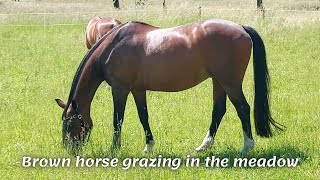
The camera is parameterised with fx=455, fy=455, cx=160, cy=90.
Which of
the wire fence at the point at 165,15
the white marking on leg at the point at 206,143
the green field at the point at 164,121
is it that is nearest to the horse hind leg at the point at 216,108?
the white marking on leg at the point at 206,143

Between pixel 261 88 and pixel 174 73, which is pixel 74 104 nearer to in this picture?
pixel 174 73

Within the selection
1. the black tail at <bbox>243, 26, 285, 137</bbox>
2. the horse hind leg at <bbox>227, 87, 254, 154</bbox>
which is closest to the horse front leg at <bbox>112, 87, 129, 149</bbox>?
the horse hind leg at <bbox>227, 87, 254, 154</bbox>

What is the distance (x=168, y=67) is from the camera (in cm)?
564

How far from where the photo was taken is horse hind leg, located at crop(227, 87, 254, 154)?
218 inches

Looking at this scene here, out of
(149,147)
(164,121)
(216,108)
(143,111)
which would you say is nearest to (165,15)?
(164,121)

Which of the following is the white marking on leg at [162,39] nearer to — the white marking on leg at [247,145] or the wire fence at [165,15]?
the white marking on leg at [247,145]

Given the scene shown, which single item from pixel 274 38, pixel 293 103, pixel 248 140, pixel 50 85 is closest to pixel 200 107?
pixel 293 103

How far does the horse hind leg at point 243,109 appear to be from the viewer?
218 inches

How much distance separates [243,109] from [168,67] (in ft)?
3.47

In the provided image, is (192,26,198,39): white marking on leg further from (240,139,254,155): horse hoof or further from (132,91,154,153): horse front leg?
(240,139,254,155): horse hoof

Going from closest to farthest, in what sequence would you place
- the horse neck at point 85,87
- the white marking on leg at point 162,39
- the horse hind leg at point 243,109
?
the horse hind leg at point 243,109, the white marking on leg at point 162,39, the horse neck at point 85,87

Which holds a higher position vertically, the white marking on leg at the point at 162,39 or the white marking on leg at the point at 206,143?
the white marking on leg at the point at 162,39

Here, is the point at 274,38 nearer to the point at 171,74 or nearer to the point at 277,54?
the point at 277,54

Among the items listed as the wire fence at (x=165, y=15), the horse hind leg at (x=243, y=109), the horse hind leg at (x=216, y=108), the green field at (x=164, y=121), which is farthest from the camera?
the wire fence at (x=165, y=15)
